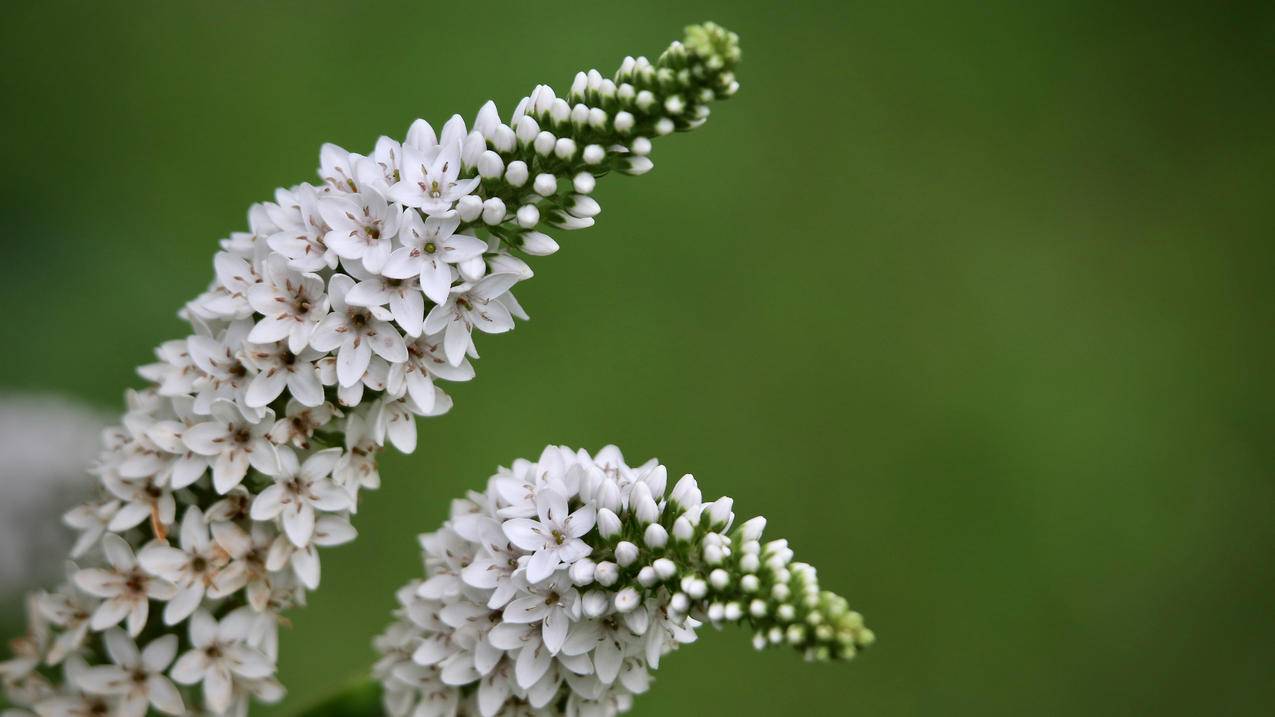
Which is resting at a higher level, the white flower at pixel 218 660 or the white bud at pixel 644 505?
the white bud at pixel 644 505

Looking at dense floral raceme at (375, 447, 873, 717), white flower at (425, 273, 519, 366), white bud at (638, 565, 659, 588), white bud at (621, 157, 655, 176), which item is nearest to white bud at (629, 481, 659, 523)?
A: dense floral raceme at (375, 447, 873, 717)

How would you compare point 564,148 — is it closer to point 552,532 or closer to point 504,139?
point 504,139

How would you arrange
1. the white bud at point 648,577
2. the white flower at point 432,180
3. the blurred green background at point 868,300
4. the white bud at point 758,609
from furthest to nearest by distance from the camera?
the blurred green background at point 868,300 → the white flower at point 432,180 → the white bud at point 648,577 → the white bud at point 758,609

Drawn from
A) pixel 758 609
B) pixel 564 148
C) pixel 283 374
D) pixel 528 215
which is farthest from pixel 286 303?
pixel 758 609

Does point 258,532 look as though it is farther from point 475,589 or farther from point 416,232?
point 416,232

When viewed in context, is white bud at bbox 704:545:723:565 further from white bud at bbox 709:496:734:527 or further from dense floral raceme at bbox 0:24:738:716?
dense floral raceme at bbox 0:24:738:716

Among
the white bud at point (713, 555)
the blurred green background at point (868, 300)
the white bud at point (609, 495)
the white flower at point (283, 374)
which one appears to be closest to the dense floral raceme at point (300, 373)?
the white flower at point (283, 374)

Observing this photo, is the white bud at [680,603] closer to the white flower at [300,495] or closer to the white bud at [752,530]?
the white bud at [752,530]
